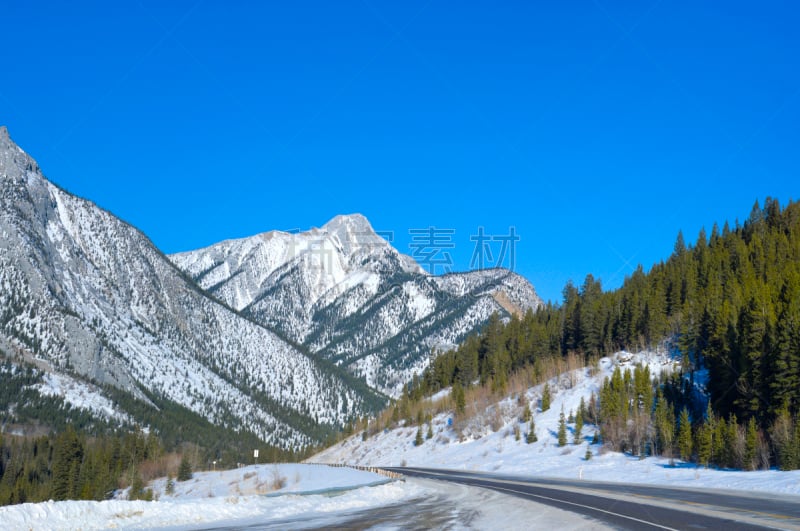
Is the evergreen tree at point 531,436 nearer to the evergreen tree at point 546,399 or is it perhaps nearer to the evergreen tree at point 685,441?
the evergreen tree at point 546,399

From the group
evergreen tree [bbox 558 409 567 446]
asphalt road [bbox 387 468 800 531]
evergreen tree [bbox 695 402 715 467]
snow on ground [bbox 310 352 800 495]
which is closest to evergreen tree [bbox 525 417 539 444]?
snow on ground [bbox 310 352 800 495]

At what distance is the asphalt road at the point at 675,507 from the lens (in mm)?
17078

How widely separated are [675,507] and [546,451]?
41244 mm

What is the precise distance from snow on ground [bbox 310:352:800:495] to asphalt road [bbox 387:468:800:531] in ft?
20.2

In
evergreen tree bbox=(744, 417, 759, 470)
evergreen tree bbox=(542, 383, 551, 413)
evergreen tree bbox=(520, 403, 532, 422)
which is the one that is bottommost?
evergreen tree bbox=(744, 417, 759, 470)

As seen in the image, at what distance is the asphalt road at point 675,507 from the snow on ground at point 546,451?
616cm

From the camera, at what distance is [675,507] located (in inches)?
848

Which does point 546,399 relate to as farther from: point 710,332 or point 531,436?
point 710,332

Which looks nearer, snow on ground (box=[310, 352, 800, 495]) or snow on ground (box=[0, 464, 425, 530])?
snow on ground (box=[0, 464, 425, 530])

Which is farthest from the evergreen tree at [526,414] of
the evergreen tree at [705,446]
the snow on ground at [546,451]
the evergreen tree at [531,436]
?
the evergreen tree at [705,446]

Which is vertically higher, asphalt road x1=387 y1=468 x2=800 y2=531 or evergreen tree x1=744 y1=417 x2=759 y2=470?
evergreen tree x1=744 y1=417 x2=759 y2=470

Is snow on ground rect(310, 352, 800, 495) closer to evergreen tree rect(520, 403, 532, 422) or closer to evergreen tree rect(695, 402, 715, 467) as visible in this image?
evergreen tree rect(695, 402, 715, 467)

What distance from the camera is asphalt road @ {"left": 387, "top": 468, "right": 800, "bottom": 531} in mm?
17078

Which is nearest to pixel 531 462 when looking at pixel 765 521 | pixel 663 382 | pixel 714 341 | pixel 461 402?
pixel 663 382
